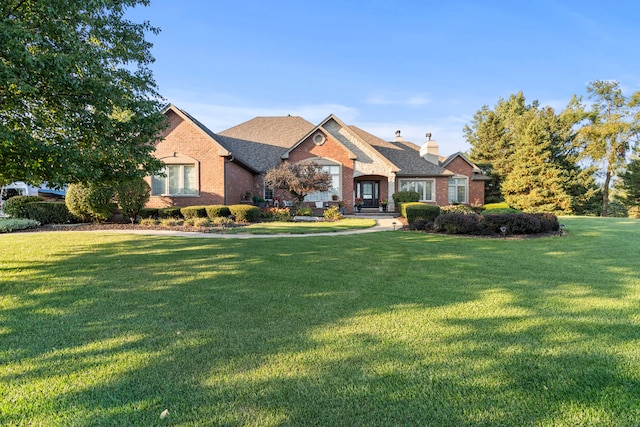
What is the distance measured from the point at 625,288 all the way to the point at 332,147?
723 inches

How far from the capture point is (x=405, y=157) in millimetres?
25750

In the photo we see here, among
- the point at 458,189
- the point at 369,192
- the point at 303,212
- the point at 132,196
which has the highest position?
the point at 458,189

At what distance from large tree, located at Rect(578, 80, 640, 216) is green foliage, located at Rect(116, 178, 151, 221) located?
130 feet

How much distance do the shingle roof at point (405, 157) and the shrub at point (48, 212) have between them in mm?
18421

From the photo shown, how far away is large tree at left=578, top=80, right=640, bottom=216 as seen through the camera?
31.2 metres

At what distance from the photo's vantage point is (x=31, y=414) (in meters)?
2.12

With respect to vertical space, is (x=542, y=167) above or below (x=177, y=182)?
above

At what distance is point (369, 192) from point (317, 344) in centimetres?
2221

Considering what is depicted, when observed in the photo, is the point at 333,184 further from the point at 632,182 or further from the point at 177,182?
the point at 632,182

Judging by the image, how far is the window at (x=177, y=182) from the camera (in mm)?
18281

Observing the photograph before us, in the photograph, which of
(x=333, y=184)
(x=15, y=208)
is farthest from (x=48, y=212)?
(x=333, y=184)

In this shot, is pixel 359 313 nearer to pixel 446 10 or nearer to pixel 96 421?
pixel 96 421

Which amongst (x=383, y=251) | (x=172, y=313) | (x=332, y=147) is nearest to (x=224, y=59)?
(x=332, y=147)

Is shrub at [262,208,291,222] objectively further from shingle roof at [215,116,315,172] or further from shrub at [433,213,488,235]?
shrub at [433,213,488,235]
